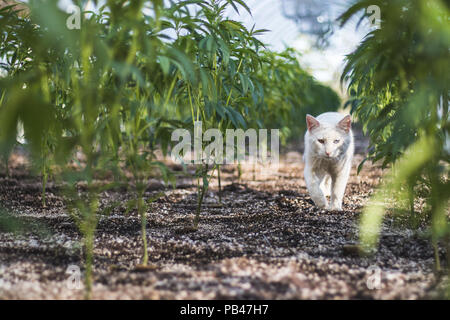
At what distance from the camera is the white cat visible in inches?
115

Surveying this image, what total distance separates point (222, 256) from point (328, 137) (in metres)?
1.40

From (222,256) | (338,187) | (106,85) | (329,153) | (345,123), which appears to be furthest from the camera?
(338,187)

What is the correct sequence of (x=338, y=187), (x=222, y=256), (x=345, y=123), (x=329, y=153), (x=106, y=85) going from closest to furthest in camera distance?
(x=106, y=85) → (x=222, y=256) → (x=329, y=153) → (x=345, y=123) → (x=338, y=187)

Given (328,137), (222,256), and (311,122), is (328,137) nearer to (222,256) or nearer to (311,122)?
(311,122)

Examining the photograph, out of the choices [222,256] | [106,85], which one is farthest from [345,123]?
[106,85]

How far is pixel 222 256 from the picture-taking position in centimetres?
201

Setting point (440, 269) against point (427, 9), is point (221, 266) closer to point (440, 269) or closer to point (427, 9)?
point (440, 269)

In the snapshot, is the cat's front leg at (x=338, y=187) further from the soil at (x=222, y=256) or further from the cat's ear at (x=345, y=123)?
the cat's ear at (x=345, y=123)

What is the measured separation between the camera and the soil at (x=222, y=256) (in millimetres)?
1572

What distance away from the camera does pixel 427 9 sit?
1400 millimetres

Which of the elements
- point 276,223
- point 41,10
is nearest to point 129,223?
point 276,223

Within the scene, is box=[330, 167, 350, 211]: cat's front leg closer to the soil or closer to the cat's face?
the soil

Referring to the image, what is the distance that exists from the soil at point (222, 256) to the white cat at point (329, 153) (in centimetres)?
17
